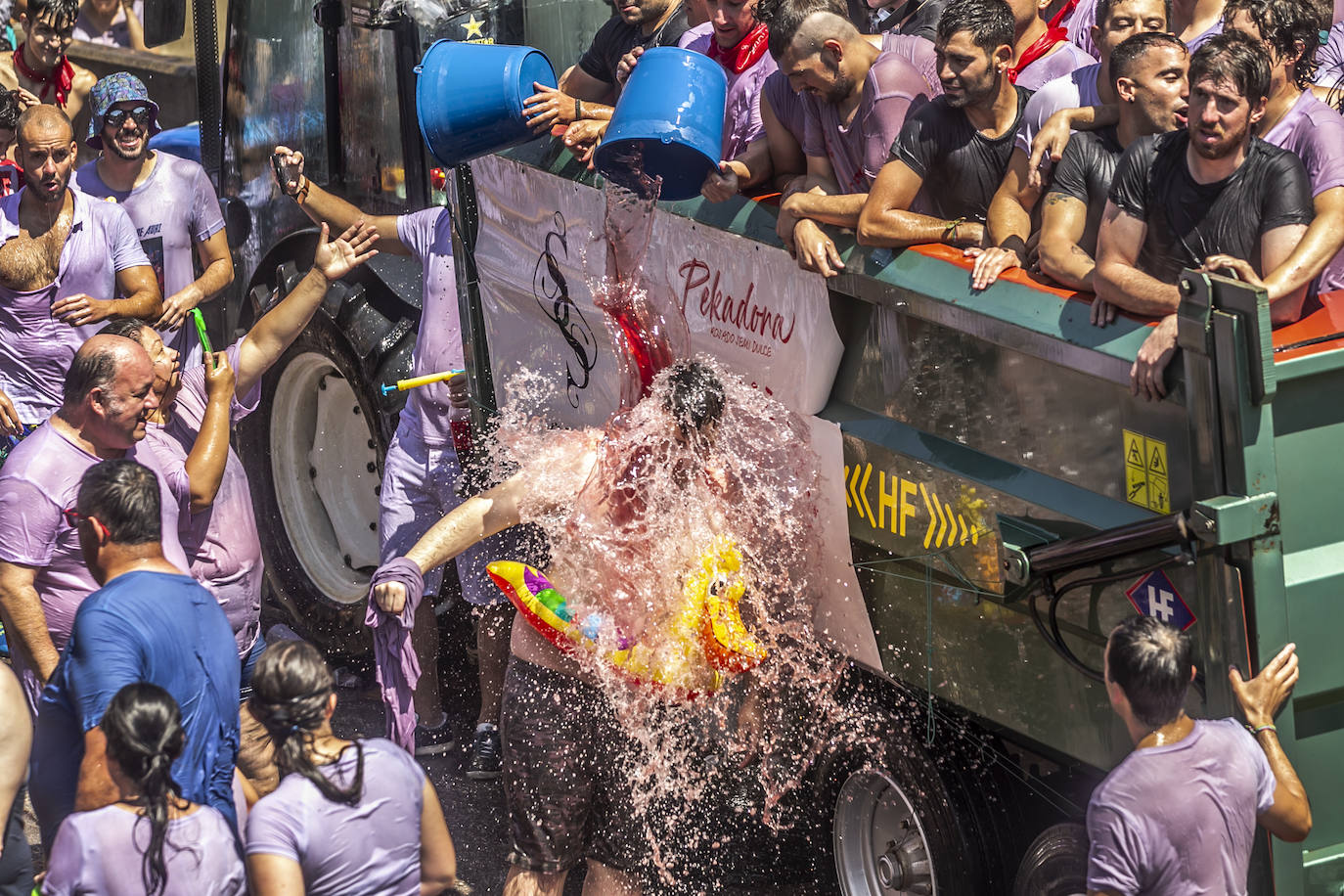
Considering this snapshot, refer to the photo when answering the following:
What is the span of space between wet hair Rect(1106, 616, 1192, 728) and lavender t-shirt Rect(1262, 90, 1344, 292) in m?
1.06

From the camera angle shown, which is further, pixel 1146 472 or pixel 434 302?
pixel 434 302

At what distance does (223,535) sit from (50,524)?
28.0 inches

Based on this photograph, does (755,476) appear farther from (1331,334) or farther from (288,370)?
(288,370)

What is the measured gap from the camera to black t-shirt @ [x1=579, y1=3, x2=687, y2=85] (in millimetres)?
5871

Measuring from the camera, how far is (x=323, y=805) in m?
3.13

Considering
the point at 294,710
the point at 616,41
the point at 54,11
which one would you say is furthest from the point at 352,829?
the point at 54,11

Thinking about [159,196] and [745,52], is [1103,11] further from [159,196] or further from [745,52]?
[159,196]

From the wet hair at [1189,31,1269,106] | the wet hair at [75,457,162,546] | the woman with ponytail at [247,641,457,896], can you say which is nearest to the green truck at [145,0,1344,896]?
the wet hair at [1189,31,1269,106]

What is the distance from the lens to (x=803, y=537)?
14.1 feet

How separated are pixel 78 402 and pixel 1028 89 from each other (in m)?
2.98

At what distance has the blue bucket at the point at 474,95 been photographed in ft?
17.0

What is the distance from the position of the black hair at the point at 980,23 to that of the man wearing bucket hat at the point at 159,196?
140 inches

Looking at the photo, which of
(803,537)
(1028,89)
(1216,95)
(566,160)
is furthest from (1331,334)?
(566,160)

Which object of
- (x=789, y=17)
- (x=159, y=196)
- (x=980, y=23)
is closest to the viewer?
(x=980, y=23)
